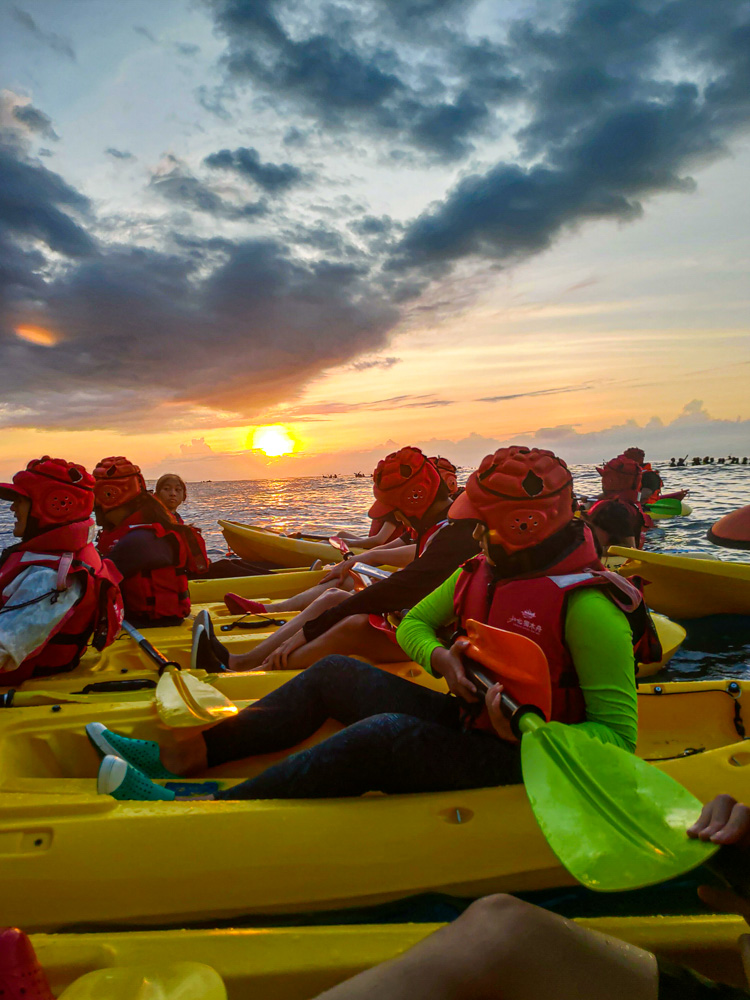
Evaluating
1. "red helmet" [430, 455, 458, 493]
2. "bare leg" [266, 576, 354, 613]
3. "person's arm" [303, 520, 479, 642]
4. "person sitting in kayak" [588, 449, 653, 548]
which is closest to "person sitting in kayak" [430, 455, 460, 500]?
"red helmet" [430, 455, 458, 493]

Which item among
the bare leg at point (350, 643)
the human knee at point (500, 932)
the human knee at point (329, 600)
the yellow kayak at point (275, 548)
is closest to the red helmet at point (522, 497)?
the human knee at point (500, 932)

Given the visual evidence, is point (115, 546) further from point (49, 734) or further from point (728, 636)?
point (728, 636)

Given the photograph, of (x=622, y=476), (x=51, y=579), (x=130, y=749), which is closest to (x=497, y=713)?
(x=130, y=749)

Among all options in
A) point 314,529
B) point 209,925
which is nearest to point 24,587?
point 209,925

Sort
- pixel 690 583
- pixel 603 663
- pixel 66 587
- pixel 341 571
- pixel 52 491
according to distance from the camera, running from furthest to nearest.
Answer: pixel 690 583 < pixel 341 571 < pixel 52 491 < pixel 66 587 < pixel 603 663

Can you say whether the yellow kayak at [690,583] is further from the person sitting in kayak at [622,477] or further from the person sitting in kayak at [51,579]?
the person sitting in kayak at [51,579]

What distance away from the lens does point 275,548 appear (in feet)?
31.3

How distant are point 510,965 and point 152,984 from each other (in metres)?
0.82

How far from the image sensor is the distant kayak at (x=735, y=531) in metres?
9.25

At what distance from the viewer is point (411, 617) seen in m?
2.43

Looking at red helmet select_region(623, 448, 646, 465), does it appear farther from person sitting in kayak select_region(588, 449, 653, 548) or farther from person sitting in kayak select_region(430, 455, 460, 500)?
person sitting in kayak select_region(430, 455, 460, 500)

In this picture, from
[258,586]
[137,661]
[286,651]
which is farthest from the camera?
[258,586]

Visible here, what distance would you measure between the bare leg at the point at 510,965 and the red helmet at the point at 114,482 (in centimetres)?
389

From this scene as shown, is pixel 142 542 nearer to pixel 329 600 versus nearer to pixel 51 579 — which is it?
pixel 51 579
